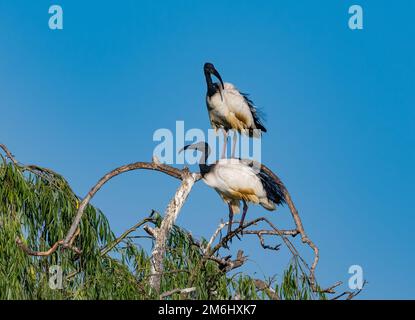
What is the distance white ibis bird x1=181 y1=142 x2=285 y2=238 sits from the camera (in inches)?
524

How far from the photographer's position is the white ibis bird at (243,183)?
13.3 meters

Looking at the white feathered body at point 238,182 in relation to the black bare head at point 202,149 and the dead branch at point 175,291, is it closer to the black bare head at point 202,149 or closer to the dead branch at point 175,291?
the black bare head at point 202,149

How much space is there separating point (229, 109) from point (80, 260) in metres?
3.57

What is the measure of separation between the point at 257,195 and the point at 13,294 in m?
2.98

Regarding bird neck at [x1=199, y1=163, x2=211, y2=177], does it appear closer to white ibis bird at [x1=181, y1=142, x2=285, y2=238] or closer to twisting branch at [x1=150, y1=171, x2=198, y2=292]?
white ibis bird at [x1=181, y1=142, x2=285, y2=238]

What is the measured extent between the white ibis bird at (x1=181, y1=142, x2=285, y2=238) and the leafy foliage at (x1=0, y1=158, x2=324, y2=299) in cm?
60

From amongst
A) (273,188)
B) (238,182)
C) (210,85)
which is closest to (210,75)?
(210,85)

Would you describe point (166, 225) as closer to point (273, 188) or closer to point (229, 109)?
point (273, 188)

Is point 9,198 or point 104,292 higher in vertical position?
point 9,198

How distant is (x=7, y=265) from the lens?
1202 centimetres

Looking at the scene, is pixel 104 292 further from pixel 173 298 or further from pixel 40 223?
pixel 40 223

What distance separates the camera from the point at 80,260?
1250 centimetres

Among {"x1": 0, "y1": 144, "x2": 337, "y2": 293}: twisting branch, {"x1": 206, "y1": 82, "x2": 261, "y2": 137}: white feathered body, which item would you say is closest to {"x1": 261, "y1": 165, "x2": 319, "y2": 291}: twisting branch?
{"x1": 0, "y1": 144, "x2": 337, "y2": 293}: twisting branch
